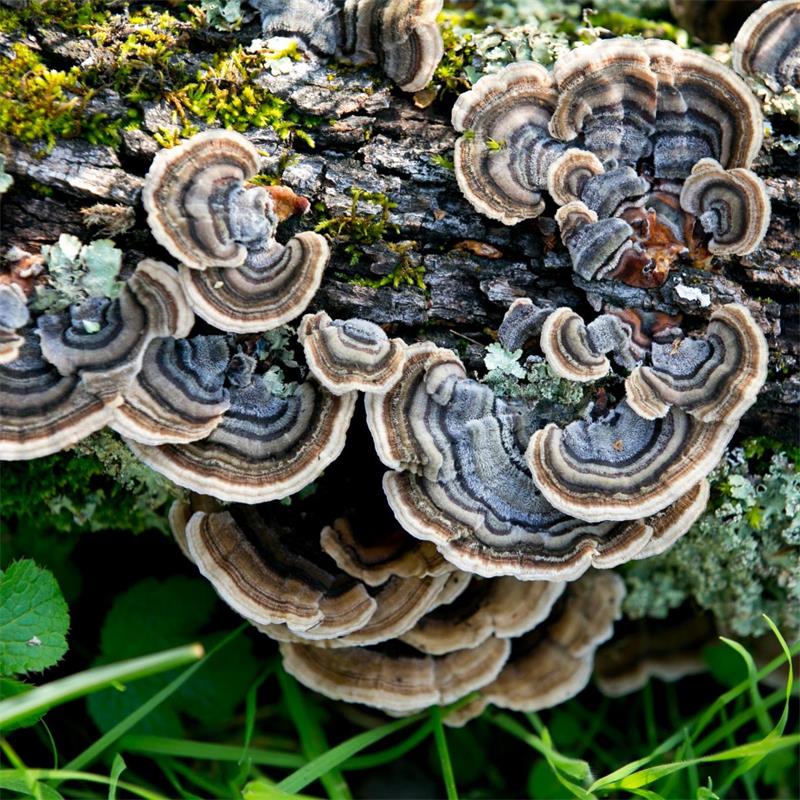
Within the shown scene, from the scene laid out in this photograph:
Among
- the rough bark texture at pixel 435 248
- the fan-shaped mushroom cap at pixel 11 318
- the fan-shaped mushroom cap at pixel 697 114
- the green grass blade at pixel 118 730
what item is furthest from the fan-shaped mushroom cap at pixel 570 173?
the green grass blade at pixel 118 730

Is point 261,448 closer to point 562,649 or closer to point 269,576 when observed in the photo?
point 269,576

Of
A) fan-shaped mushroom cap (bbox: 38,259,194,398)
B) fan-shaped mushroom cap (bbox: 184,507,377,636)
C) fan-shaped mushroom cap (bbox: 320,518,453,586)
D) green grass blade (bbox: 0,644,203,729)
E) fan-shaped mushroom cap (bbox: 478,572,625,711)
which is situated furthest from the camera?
fan-shaped mushroom cap (bbox: 478,572,625,711)

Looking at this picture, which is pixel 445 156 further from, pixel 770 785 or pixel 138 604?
pixel 770 785

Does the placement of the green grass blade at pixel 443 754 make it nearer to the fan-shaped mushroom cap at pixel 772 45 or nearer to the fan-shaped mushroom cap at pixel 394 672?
the fan-shaped mushroom cap at pixel 394 672

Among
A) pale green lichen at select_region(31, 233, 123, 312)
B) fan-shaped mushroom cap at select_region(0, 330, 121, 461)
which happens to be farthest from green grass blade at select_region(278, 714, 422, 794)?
pale green lichen at select_region(31, 233, 123, 312)

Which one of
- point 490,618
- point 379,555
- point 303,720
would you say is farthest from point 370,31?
point 303,720

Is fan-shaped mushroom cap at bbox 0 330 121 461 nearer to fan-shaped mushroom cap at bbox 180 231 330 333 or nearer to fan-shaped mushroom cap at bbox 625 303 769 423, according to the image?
fan-shaped mushroom cap at bbox 180 231 330 333
